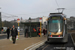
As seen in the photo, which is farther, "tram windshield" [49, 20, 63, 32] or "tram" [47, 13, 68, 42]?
"tram windshield" [49, 20, 63, 32]

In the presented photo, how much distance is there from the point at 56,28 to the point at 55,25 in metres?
0.37

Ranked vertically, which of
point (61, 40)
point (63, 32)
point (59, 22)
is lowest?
point (61, 40)

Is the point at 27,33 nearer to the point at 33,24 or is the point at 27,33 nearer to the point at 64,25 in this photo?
the point at 33,24

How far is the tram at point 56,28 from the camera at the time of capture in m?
14.2

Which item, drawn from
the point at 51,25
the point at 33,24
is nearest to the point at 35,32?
the point at 33,24

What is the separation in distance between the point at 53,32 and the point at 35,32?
8.97 meters

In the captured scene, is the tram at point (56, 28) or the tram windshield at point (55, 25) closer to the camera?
the tram at point (56, 28)

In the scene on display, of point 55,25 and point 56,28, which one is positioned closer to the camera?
point 56,28

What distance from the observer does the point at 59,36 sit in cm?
1416

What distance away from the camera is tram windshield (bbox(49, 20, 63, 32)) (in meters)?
14.5

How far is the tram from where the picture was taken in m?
14.2

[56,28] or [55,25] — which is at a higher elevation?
[55,25]

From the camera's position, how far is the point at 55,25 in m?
14.7

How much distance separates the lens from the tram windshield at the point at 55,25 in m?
14.5
